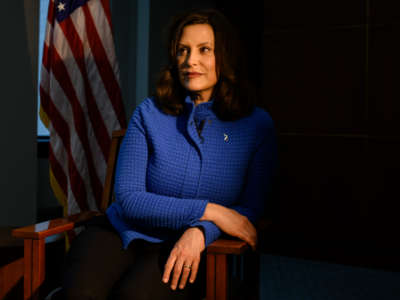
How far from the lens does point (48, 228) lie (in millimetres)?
1181

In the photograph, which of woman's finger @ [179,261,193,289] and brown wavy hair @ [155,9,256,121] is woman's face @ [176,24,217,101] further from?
woman's finger @ [179,261,193,289]

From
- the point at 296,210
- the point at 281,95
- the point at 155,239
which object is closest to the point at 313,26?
the point at 281,95

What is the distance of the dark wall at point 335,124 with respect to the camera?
2.59 m

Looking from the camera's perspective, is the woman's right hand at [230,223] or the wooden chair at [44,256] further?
the woman's right hand at [230,223]

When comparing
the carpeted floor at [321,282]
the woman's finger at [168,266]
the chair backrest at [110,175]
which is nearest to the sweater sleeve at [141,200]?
the woman's finger at [168,266]

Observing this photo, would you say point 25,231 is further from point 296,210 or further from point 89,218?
point 296,210

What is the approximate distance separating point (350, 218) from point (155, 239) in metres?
1.95

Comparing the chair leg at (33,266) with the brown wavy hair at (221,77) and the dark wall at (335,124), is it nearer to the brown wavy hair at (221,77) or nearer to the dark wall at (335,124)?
Answer: the brown wavy hair at (221,77)

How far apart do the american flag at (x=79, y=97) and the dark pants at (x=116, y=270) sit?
1.04m

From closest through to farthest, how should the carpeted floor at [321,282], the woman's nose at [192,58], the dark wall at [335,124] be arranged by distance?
the woman's nose at [192,58]
the carpeted floor at [321,282]
the dark wall at [335,124]

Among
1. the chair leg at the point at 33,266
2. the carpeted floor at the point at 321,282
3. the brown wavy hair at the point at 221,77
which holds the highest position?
the brown wavy hair at the point at 221,77

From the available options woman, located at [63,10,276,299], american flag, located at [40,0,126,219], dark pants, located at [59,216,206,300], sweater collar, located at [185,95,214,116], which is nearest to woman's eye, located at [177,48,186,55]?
woman, located at [63,10,276,299]

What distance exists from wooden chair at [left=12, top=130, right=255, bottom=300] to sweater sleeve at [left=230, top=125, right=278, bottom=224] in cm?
17

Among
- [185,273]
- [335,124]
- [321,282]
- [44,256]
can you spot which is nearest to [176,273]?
[185,273]
